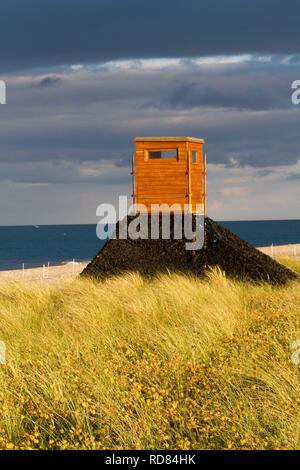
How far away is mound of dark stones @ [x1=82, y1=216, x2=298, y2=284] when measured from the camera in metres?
19.8

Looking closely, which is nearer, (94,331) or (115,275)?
(94,331)

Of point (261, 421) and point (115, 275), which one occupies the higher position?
point (115, 275)

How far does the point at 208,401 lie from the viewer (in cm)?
796

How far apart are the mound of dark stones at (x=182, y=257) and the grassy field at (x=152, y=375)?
4998 millimetres

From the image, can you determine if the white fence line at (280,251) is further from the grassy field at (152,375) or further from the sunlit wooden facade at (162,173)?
the grassy field at (152,375)

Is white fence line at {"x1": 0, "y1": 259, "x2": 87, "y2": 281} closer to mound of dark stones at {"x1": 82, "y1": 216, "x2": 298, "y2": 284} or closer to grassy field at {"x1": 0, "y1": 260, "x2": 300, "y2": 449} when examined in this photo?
mound of dark stones at {"x1": 82, "y1": 216, "x2": 298, "y2": 284}

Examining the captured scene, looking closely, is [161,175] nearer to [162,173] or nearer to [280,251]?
[162,173]

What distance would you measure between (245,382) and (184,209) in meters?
13.0

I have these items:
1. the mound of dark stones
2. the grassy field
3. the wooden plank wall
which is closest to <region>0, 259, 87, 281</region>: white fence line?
the wooden plank wall

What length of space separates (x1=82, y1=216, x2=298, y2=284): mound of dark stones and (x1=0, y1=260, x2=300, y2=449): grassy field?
4998 millimetres

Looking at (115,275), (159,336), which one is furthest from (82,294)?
(159,336)

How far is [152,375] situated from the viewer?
9.21 metres
